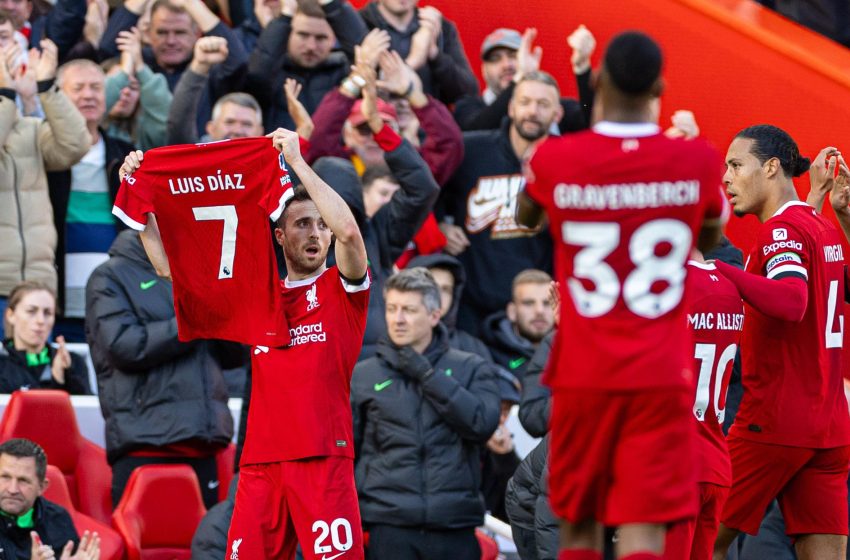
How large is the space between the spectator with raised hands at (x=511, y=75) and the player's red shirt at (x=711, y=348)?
414cm

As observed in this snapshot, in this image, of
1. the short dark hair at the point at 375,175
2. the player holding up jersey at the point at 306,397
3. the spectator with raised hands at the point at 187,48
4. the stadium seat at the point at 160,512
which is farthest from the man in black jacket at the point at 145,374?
the spectator with raised hands at the point at 187,48

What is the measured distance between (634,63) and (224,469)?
4878 millimetres

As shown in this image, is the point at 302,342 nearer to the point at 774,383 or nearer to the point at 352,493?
the point at 352,493

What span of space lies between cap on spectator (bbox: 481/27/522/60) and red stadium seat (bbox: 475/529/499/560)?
405cm

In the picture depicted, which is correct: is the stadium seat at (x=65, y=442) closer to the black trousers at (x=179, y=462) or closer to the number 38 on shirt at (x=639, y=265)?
the black trousers at (x=179, y=462)

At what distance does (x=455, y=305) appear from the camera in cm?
995

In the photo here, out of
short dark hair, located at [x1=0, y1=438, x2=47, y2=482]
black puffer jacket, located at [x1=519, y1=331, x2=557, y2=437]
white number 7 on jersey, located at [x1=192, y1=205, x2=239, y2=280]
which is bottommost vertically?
short dark hair, located at [x1=0, y1=438, x2=47, y2=482]

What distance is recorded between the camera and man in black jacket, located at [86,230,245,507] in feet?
28.4

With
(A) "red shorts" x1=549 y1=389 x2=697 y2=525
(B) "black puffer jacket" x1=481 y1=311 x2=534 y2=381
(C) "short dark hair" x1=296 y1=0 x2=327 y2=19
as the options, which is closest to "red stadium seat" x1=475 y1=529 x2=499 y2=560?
(B) "black puffer jacket" x1=481 y1=311 x2=534 y2=381

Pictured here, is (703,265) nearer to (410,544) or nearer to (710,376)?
(710,376)

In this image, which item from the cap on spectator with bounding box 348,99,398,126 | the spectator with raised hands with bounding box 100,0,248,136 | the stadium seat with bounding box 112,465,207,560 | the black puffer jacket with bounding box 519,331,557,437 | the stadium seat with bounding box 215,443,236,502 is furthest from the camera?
the spectator with raised hands with bounding box 100,0,248,136

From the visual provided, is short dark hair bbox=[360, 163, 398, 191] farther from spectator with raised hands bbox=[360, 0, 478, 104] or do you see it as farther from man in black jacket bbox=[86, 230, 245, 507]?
man in black jacket bbox=[86, 230, 245, 507]

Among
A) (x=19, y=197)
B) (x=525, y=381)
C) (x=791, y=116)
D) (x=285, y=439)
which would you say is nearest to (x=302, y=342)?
(x=285, y=439)

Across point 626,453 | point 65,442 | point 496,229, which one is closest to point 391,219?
point 496,229
